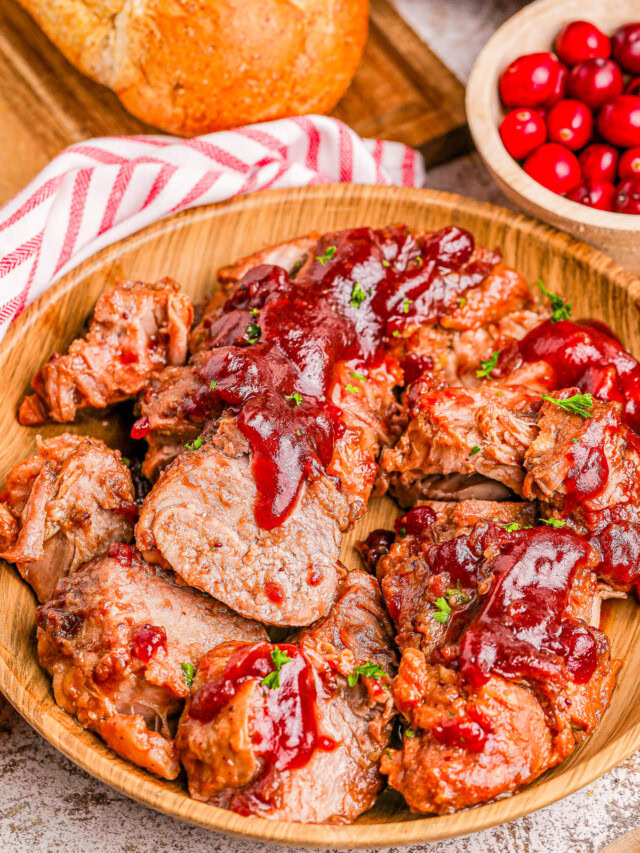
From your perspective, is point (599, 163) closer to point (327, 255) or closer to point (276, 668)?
point (327, 255)

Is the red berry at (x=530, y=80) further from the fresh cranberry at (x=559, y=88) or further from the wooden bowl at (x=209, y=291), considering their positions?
the wooden bowl at (x=209, y=291)

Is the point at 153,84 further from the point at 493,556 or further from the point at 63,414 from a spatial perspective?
the point at 493,556

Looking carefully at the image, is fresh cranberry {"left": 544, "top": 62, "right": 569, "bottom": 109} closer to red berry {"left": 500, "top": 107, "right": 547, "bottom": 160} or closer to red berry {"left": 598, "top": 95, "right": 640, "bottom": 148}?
red berry {"left": 500, "top": 107, "right": 547, "bottom": 160}

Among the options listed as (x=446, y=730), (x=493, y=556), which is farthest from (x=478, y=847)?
(x=493, y=556)

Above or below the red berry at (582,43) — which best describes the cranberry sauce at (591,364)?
below

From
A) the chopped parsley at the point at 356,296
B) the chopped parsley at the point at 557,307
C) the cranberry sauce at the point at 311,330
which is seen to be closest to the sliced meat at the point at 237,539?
the cranberry sauce at the point at 311,330
